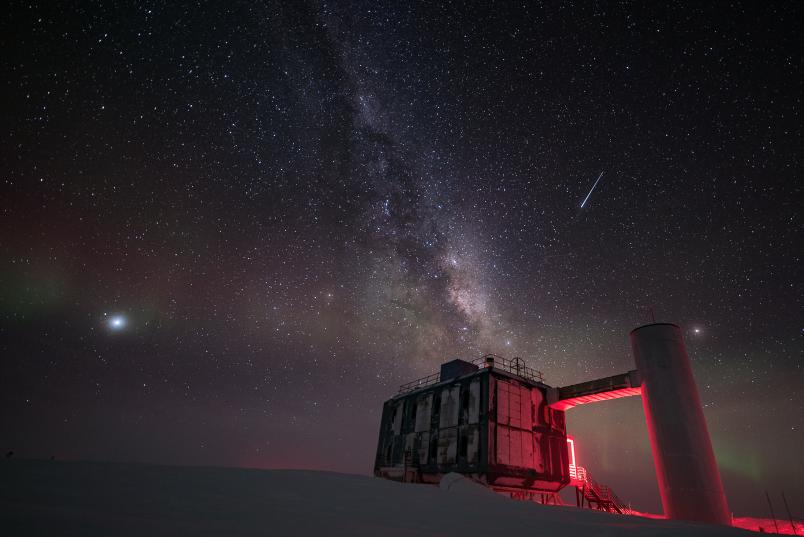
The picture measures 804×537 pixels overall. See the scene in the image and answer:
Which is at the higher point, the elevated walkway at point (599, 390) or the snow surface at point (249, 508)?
the elevated walkway at point (599, 390)

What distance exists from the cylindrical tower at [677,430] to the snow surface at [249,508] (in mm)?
12154

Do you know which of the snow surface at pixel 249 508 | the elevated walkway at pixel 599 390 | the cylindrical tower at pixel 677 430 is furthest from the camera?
the elevated walkway at pixel 599 390

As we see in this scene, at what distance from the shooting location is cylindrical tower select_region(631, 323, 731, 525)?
660 inches

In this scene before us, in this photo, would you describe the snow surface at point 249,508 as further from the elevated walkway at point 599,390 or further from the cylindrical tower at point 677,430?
the elevated walkway at point 599,390

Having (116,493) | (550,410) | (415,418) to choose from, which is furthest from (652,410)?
(116,493)

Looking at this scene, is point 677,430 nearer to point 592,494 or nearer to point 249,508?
point 592,494

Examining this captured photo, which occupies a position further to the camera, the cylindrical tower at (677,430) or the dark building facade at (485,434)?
the dark building facade at (485,434)

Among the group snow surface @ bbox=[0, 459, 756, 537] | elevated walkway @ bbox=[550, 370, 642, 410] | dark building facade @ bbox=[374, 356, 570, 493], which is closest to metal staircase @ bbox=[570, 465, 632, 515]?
dark building facade @ bbox=[374, 356, 570, 493]

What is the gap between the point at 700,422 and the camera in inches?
712

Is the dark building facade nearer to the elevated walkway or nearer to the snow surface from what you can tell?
the elevated walkway

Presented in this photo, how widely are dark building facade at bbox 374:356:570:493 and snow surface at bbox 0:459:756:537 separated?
14611 mm

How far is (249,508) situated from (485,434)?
772 inches

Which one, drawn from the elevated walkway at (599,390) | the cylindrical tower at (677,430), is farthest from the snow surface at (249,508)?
the elevated walkway at (599,390)

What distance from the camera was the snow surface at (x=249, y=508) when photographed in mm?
4059
